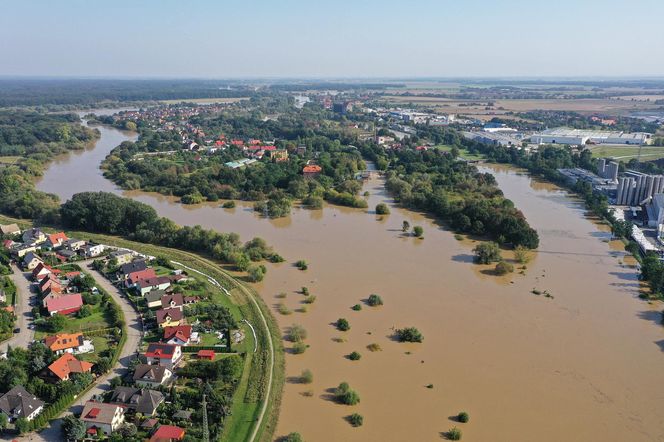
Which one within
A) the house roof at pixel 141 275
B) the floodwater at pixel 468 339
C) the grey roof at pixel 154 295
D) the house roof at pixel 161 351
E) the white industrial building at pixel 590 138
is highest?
the white industrial building at pixel 590 138

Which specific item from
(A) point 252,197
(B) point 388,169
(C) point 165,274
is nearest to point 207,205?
(A) point 252,197

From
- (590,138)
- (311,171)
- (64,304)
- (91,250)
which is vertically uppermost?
(590,138)

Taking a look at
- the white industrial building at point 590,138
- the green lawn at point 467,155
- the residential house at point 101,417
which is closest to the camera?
the residential house at point 101,417

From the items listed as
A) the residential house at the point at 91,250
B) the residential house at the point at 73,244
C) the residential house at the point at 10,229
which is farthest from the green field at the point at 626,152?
the residential house at the point at 10,229

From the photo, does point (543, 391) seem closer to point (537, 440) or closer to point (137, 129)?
point (537, 440)

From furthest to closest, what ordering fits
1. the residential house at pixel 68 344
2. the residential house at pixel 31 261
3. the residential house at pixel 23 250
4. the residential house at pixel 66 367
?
the residential house at pixel 23 250 < the residential house at pixel 31 261 < the residential house at pixel 68 344 < the residential house at pixel 66 367

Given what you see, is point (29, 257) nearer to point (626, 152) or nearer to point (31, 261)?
point (31, 261)

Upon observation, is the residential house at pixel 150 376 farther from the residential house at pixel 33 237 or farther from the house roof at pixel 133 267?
the residential house at pixel 33 237

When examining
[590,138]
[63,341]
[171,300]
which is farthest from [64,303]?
[590,138]
